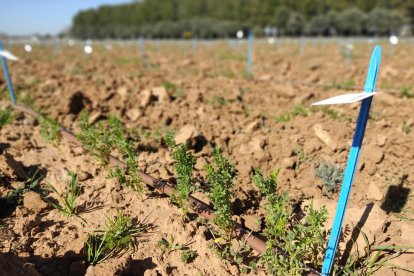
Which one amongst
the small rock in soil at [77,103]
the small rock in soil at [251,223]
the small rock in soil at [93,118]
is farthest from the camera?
the small rock in soil at [77,103]

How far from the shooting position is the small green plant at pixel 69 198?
2781 mm

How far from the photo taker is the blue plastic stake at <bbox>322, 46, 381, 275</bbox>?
1.79 metres

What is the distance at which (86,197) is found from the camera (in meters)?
3.03

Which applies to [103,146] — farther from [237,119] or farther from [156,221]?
[237,119]

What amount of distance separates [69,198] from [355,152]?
2.34 metres

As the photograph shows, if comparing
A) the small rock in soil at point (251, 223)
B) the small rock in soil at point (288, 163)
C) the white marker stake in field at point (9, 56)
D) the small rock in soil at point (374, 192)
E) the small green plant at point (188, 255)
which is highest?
the white marker stake in field at point (9, 56)

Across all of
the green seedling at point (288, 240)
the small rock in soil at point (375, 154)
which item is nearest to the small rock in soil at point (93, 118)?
the green seedling at point (288, 240)

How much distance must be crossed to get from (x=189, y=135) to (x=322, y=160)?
149 centimetres

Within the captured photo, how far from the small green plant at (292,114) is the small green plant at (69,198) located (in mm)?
2844

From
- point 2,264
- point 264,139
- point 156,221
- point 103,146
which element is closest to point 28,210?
point 2,264

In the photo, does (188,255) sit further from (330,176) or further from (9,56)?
(9,56)

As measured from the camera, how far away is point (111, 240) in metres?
2.36

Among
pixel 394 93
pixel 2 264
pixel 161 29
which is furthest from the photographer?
pixel 161 29

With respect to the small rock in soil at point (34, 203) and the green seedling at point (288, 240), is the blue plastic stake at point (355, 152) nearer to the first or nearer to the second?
the green seedling at point (288, 240)
